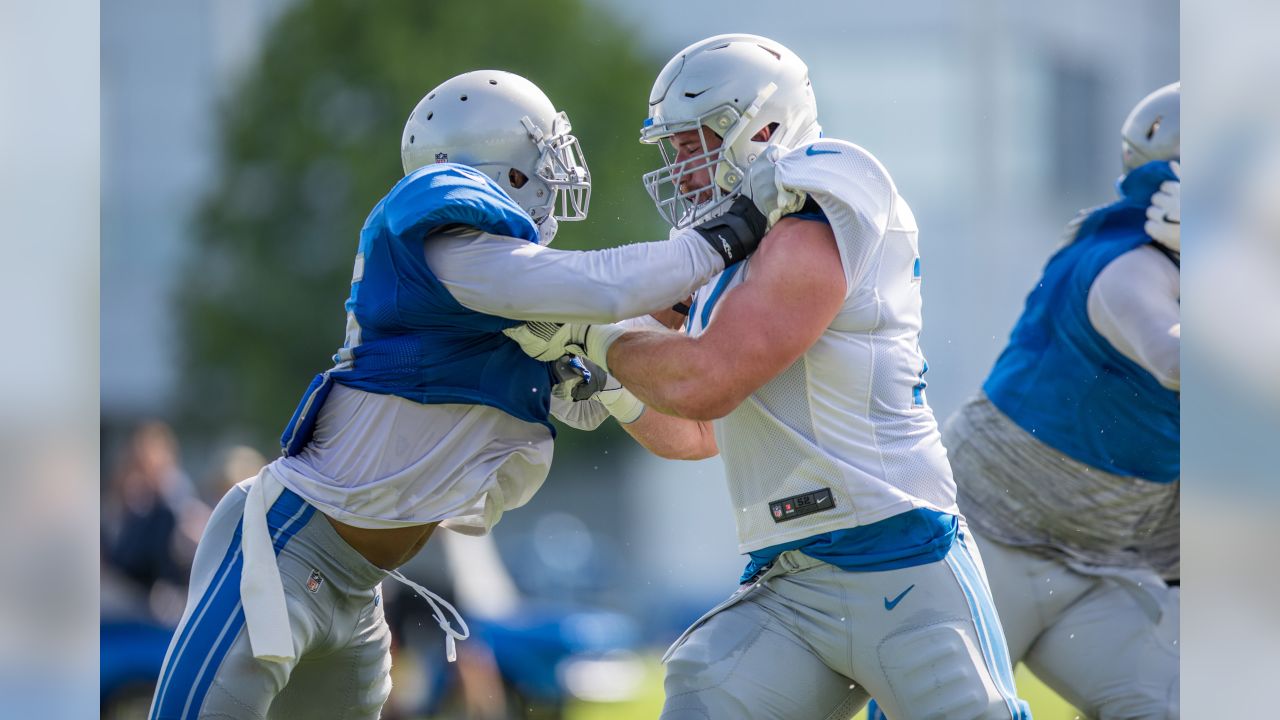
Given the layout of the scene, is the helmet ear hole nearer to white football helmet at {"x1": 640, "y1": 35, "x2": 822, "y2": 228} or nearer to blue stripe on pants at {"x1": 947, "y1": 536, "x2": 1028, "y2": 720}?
white football helmet at {"x1": 640, "y1": 35, "x2": 822, "y2": 228}

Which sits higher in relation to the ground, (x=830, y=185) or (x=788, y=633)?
(x=830, y=185)

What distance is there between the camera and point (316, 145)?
12023 millimetres

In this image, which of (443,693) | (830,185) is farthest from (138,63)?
(830,185)

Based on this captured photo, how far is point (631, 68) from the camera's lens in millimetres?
11781

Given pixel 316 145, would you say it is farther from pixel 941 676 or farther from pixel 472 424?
pixel 941 676

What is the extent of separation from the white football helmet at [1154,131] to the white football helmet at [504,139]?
172cm

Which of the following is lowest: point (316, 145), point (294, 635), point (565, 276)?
point (294, 635)

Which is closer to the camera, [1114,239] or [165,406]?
[1114,239]

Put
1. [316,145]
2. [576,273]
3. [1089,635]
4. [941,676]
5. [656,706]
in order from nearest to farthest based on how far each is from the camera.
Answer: [941,676]
[576,273]
[1089,635]
[656,706]
[316,145]

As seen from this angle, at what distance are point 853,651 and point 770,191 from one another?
840 mm

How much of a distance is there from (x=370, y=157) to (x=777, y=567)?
373 inches

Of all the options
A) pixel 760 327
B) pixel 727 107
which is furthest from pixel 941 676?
pixel 727 107

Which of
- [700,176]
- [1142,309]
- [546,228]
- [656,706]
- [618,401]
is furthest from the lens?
[656,706]
